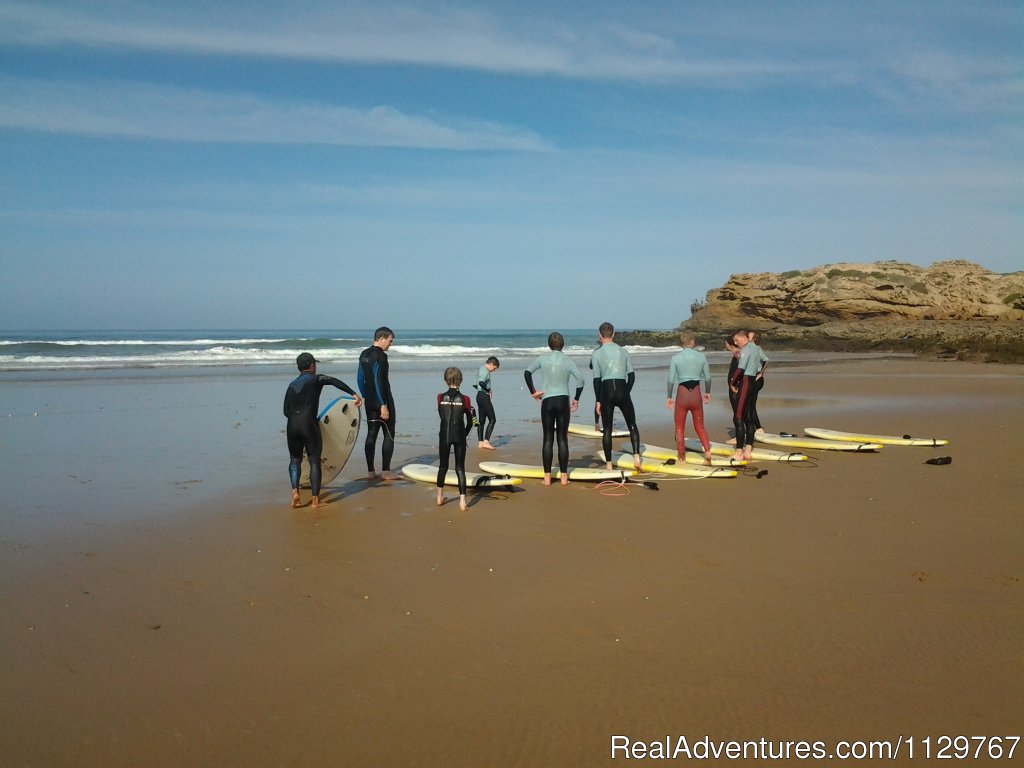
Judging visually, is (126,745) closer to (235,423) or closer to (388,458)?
(388,458)

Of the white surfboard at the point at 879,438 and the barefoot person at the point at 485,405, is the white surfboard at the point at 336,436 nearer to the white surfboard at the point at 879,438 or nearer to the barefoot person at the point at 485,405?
the barefoot person at the point at 485,405

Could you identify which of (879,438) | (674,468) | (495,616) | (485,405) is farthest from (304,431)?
(879,438)

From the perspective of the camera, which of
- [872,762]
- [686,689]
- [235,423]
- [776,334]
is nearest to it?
[872,762]

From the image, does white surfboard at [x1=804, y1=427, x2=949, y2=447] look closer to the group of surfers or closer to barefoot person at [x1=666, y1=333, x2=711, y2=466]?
the group of surfers

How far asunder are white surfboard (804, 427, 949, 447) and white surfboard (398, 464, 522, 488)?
5380mm

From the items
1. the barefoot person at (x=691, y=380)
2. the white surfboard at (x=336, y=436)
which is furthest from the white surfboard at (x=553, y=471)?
the white surfboard at (x=336, y=436)

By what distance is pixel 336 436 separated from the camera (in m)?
8.39

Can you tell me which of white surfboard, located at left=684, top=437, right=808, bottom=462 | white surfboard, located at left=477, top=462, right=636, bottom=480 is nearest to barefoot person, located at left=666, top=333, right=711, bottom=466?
white surfboard, located at left=684, top=437, right=808, bottom=462

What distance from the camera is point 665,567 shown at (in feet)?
17.7

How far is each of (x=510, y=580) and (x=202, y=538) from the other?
9.03 feet

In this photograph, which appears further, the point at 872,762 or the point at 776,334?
the point at 776,334

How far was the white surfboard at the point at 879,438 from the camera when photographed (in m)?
10.7

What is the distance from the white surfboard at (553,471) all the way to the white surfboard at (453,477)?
6.9 inches

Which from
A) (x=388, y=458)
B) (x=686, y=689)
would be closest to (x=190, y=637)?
(x=686, y=689)
